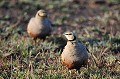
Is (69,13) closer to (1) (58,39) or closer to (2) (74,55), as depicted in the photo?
(1) (58,39)

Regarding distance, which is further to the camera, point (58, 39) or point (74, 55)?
point (58, 39)

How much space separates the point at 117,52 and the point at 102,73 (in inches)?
58.8

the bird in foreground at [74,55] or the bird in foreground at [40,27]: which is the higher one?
the bird in foreground at [74,55]

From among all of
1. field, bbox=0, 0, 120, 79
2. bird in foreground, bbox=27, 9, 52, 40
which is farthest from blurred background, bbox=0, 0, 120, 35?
bird in foreground, bbox=27, 9, 52, 40

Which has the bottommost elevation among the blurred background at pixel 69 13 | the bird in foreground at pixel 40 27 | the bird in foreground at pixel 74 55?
the blurred background at pixel 69 13

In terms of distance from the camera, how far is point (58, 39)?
8.21 meters

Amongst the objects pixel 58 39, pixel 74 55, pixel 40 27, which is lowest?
Answer: pixel 58 39

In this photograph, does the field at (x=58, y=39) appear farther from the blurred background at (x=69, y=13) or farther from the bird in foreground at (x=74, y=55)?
the bird in foreground at (x=74, y=55)

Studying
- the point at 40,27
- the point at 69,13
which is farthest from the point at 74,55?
the point at 69,13

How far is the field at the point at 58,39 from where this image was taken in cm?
605

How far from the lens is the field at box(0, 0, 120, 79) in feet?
19.8

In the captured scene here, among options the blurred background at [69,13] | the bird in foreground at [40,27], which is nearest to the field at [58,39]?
the blurred background at [69,13]

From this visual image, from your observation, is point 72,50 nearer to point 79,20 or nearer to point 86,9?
point 79,20

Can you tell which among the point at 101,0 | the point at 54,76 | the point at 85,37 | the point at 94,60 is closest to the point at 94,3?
the point at 101,0
